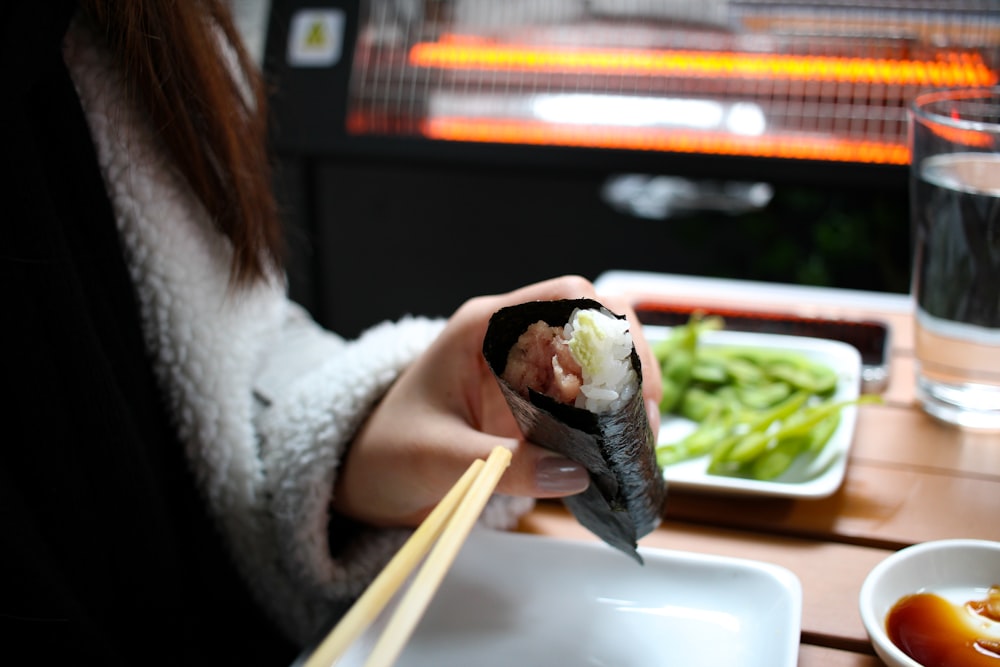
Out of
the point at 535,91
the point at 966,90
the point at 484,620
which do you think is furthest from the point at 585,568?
the point at 535,91

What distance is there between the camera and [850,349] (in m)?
1.15

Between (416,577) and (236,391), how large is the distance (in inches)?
16.5

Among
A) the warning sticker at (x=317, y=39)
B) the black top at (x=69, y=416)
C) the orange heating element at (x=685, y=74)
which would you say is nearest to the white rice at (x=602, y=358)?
the black top at (x=69, y=416)

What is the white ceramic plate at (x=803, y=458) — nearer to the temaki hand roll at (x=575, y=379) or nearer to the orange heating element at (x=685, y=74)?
the temaki hand roll at (x=575, y=379)

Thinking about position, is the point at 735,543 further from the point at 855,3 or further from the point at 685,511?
the point at 855,3

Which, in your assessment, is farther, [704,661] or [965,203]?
[965,203]

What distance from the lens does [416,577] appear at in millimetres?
537

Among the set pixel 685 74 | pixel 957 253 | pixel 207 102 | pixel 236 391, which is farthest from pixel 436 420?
pixel 685 74

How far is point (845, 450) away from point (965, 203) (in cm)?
27

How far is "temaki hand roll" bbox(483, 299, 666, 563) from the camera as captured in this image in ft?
1.87

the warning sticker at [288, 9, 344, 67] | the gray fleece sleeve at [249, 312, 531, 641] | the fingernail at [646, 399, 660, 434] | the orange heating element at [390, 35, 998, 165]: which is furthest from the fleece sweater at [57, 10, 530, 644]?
the warning sticker at [288, 9, 344, 67]

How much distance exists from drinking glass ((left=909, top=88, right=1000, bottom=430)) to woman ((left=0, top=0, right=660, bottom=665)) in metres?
0.40

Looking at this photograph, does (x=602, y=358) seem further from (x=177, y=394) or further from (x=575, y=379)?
(x=177, y=394)

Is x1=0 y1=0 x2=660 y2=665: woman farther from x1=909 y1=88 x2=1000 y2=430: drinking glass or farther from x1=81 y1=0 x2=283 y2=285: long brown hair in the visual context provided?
x1=909 y1=88 x2=1000 y2=430: drinking glass
